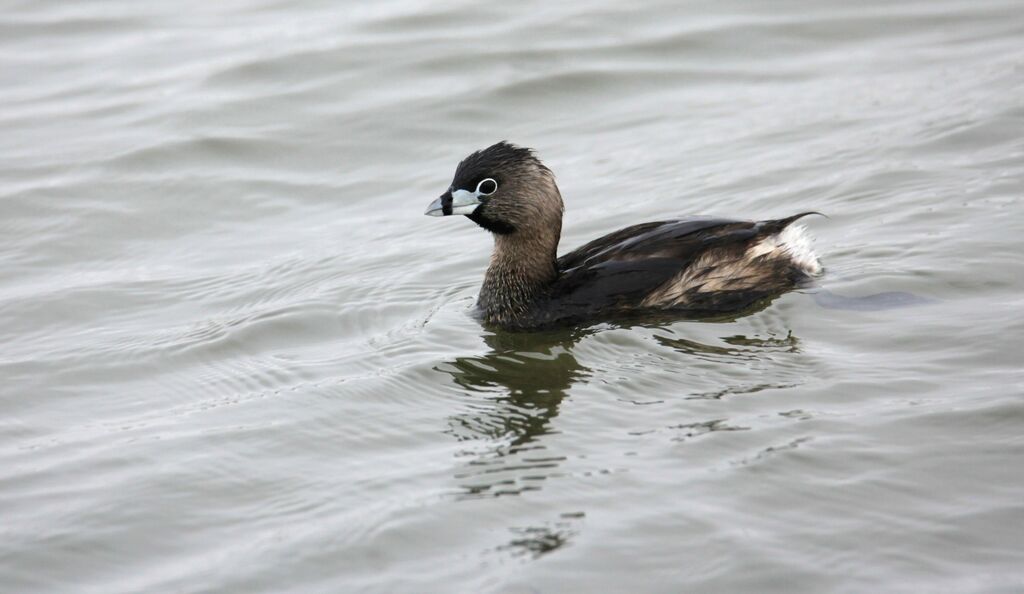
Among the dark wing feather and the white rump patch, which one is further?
the white rump patch

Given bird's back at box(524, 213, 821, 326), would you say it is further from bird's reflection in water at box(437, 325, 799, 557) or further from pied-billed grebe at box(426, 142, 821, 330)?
bird's reflection in water at box(437, 325, 799, 557)

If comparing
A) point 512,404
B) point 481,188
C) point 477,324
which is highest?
point 481,188

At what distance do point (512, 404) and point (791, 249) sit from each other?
85.6 inches

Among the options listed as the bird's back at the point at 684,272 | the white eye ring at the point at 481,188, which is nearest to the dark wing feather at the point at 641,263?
the bird's back at the point at 684,272

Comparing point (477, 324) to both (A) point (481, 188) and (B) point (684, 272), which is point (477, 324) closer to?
(A) point (481, 188)

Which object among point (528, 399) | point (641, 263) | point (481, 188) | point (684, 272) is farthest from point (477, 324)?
point (528, 399)

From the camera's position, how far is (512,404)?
21.9 ft

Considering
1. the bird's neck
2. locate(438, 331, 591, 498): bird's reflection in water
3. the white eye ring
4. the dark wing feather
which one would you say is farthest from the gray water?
the white eye ring

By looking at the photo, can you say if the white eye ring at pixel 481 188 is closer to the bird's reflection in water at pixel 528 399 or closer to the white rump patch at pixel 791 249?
the bird's reflection in water at pixel 528 399

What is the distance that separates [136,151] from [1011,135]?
7096 mm

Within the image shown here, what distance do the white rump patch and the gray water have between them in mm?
230

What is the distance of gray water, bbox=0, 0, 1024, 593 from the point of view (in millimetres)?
5184

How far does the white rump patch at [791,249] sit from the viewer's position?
781cm

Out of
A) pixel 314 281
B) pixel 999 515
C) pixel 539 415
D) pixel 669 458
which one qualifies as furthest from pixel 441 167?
pixel 999 515
